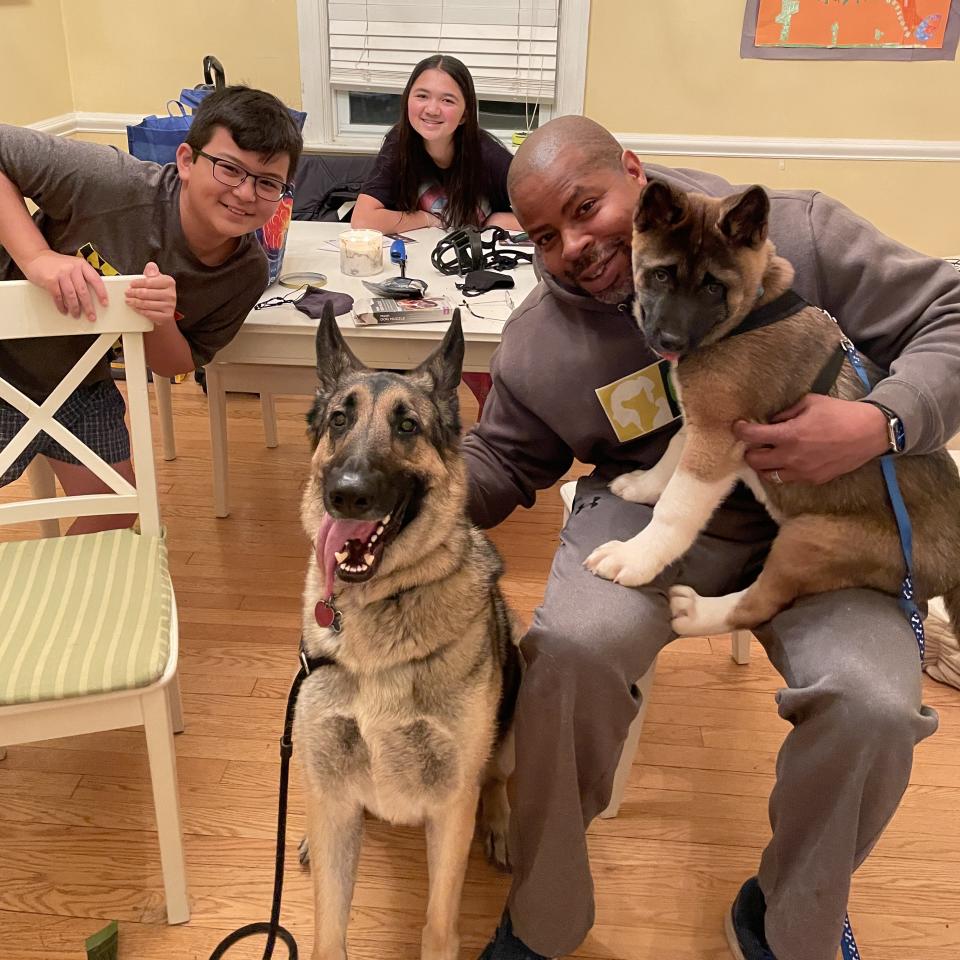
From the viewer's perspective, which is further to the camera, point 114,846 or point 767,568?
point 114,846

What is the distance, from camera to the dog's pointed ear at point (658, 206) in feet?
3.98

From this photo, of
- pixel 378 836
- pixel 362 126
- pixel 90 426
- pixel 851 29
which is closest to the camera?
pixel 378 836

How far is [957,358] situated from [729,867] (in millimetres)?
1147

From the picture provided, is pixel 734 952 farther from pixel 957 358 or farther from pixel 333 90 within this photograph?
pixel 333 90

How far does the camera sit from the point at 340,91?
4.24m

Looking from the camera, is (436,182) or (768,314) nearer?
(768,314)

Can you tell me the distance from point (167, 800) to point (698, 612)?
104 cm

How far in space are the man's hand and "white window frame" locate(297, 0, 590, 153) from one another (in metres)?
3.27

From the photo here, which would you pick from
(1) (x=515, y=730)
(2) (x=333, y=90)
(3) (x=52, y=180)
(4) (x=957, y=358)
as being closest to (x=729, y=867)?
(1) (x=515, y=730)

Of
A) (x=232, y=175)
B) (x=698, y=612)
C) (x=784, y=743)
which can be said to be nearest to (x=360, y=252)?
(x=232, y=175)

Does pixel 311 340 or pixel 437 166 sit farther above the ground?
pixel 437 166

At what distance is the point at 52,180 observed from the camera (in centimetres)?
190

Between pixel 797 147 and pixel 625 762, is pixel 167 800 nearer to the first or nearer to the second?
pixel 625 762

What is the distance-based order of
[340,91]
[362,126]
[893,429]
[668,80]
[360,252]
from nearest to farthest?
[893,429]
[360,252]
[668,80]
[340,91]
[362,126]
